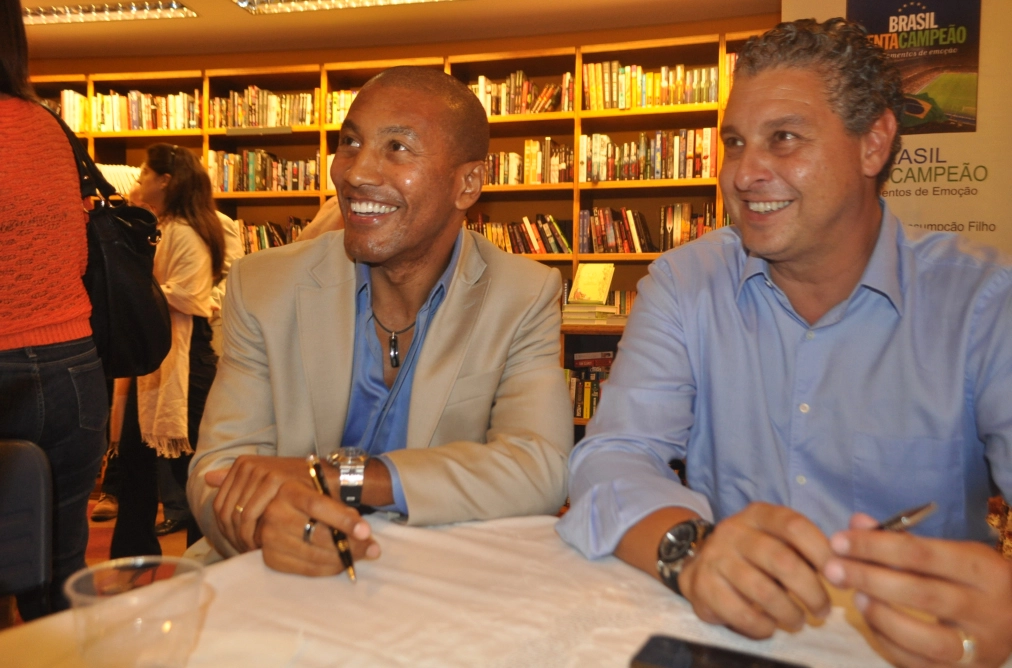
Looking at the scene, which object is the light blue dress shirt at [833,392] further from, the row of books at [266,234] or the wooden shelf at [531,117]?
the row of books at [266,234]

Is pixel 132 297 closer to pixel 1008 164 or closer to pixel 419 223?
pixel 419 223

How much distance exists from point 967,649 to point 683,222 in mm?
4539

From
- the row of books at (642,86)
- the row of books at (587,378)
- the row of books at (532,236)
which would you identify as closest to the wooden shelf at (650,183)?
the row of books at (532,236)

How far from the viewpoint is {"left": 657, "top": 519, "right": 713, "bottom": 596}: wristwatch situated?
2.91ft

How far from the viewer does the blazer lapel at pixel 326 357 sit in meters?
1.51

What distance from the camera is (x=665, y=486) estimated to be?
1075 mm

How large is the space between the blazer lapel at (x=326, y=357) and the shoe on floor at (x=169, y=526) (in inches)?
112

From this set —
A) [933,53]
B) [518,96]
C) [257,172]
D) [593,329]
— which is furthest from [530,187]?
[933,53]

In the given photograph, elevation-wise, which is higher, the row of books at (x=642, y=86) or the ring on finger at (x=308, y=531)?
the row of books at (x=642, y=86)

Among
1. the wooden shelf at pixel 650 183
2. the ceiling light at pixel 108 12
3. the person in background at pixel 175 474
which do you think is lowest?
the person in background at pixel 175 474

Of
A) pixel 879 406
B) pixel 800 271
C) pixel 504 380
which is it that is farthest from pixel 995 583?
pixel 504 380

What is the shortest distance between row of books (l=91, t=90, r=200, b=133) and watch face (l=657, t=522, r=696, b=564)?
226 inches

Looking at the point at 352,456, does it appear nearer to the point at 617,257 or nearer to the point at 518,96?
the point at 617,257

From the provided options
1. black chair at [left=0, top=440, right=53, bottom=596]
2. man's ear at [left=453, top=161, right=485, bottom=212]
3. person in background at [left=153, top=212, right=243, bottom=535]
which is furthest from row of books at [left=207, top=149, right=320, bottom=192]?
black chair at [left=0, top=440, right=53, bottom=596]
